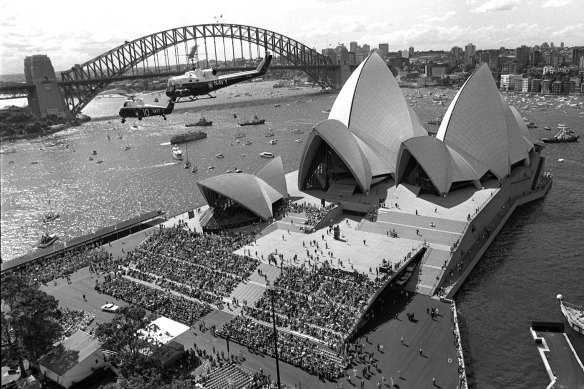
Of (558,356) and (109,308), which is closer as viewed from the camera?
(558,356)

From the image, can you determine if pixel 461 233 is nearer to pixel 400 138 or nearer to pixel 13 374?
pixel 400 138

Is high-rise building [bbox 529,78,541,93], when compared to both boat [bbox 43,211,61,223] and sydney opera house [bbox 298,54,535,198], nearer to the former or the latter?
sydney opera house [bbox 298,54,535,198]

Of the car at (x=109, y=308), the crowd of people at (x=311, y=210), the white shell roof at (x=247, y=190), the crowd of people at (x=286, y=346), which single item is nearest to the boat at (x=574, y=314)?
the crowd of people at (x=286, y=346)

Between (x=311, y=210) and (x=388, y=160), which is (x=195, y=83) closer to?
(x=311, y=210)

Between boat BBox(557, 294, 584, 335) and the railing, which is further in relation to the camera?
boat BBox(557, 294, 584, 335)

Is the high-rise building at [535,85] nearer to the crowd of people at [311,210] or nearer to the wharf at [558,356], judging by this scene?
the crowd of people at [311,210]

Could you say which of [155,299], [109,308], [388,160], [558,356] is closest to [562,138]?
[388,160]

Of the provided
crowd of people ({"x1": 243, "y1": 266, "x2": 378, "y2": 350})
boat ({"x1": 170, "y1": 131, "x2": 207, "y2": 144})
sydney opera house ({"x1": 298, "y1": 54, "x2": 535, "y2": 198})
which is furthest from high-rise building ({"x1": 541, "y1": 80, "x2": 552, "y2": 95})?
crowd of people ({"x1": 243, "y1": 266, "x2": 378, "y2": 350})
